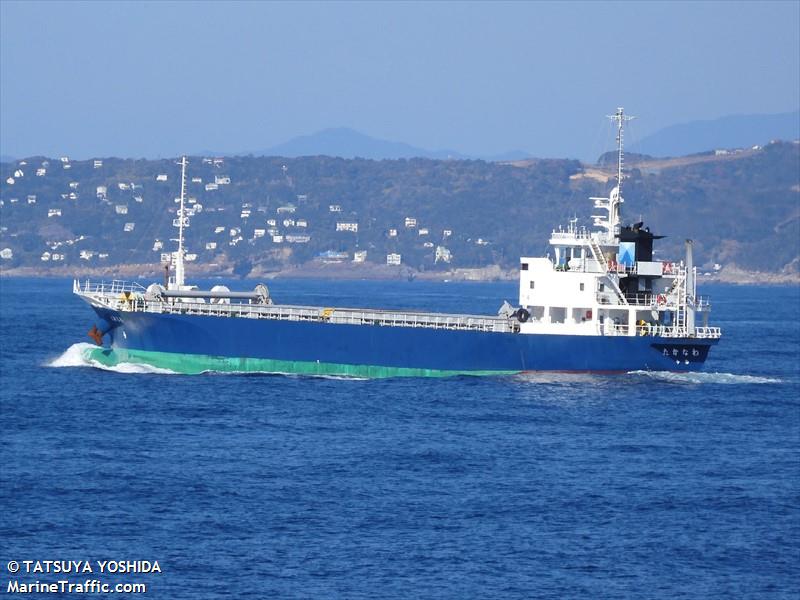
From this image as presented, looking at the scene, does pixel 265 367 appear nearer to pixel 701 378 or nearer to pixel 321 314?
pixel 321 314

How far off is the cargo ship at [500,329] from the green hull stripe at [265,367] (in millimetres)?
39

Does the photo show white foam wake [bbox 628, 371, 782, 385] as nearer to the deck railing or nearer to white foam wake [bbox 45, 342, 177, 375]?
the deck railing

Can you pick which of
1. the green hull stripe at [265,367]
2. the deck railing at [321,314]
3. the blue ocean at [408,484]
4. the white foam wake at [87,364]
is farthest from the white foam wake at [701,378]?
the white foam wake at [87,364]

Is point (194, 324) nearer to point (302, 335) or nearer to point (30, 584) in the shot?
point (302, 335)

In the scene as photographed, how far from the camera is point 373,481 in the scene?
36.1 m

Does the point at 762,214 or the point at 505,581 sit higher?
the point at 762,214

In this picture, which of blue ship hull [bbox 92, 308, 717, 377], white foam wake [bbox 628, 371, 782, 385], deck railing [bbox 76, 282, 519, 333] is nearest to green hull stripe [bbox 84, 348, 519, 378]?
blue ship hull [bbox 92, 308, 717, 377]

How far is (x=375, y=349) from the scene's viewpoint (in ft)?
185

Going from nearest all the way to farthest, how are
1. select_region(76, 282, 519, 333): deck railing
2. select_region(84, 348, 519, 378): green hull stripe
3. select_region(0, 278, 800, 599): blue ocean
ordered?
1. select_region(0, 278, 800, 599): blue ocean
2. select_region(76, 282, 519, 333): deck railing
3. select_region(84, 348, 519, 378): green hull stripe

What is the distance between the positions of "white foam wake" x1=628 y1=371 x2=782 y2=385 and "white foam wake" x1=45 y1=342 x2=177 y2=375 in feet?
61.5

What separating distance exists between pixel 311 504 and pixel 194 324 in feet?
78.7

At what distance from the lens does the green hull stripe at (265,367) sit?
5669 centimetres

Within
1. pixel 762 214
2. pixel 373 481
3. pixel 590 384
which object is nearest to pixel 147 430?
pixel 373 481

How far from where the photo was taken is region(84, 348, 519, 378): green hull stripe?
5669 centimetres
